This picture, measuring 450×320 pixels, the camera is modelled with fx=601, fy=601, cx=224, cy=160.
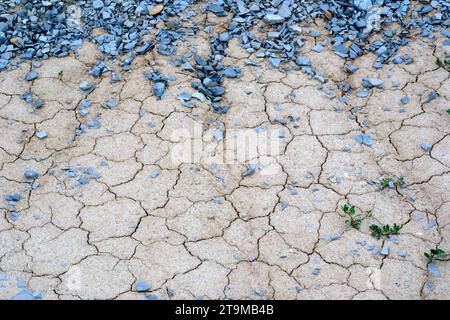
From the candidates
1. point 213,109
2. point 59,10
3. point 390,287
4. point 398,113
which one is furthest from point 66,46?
point 390,287

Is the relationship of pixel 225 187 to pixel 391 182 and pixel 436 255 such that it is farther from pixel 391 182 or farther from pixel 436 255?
pixel 436 255

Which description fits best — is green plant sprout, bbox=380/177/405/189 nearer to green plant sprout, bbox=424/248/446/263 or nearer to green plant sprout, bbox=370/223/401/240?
green plant sprout, bbox=370/223/401/240

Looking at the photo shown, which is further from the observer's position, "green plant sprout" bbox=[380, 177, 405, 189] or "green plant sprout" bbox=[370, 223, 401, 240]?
"green plant sprout" bbox=[380, 177, 405, 189]

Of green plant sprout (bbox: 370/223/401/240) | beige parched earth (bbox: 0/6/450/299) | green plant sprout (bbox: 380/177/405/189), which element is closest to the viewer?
beige parched earth (bbox: 0/6/450/299)

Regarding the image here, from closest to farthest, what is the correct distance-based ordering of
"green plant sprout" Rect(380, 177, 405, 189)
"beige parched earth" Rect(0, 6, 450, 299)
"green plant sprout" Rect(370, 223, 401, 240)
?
"beige parched earth" Rect(0, 6, 450, 299) → "green plant sprout" Rect(370, 223, 401, 240) → "green plant sprout" Rect(380, 177, 405, 189)

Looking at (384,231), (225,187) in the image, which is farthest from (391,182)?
(225,187)

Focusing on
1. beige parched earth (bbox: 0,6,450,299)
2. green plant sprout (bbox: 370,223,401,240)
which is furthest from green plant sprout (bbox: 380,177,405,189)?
green plant sprout (bbox: 370,223,401,240)

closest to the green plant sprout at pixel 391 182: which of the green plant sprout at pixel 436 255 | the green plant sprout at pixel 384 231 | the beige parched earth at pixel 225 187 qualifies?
the beige parched earth at pixel 225 187

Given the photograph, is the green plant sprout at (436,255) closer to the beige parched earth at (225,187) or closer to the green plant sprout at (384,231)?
the beige parched earth at (225,187)

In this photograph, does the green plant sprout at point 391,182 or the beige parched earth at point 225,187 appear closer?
the beige parched earth at point 225,187
